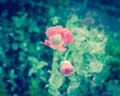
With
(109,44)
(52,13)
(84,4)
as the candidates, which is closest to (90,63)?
(109,44)

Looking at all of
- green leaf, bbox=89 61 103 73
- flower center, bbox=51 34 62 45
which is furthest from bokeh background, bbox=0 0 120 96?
flower center, bbox=51 34 62 45

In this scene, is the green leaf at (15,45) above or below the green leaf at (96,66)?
above

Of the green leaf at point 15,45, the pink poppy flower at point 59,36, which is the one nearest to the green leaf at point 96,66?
the pink poppy flower at point 59,36

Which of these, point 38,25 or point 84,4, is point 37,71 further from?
point 84,4

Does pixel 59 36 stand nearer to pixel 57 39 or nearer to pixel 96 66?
pixel 57 39

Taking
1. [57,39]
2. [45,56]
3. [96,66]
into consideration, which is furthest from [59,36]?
[45,56]

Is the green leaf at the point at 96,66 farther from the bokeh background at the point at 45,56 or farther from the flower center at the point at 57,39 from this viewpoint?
the flower center at the point at 57,39

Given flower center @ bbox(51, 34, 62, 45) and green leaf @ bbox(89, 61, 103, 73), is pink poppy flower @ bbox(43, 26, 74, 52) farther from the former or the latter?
green leaf @ bbox(89, 61, 103, 73)

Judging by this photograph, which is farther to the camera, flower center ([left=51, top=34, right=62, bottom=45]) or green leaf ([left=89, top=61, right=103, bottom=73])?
green leaf ([left=89, top=61, right=103, bottom=73])
